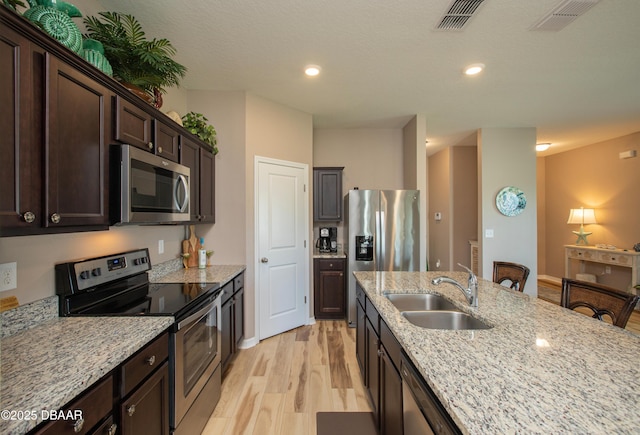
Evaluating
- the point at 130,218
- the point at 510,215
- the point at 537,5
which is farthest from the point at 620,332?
the point at 510,215

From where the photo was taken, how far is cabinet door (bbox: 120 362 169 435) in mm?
1122

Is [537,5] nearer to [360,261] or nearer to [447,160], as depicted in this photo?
[360,261]

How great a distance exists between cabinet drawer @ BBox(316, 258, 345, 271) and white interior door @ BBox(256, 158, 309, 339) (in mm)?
236

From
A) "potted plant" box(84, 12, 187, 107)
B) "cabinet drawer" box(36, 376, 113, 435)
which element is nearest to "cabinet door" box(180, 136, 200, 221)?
"potted plant" box(84, 12, 187, 107)

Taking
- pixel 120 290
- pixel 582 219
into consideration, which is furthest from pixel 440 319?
pixel 582 219

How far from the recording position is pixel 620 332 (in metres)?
1.22

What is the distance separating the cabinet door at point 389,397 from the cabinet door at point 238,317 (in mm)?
1546

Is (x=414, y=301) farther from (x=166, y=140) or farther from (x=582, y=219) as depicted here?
(x=582, y=219)

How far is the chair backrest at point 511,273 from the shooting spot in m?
2.16

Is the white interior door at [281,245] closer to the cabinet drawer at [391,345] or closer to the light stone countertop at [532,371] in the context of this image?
A: the cabinet drawer at [391,345]

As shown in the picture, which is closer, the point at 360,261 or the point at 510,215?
the point at 360,261

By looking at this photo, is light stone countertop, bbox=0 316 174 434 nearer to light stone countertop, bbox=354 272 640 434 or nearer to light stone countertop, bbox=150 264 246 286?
light stone countertop, bbox=150 264 246 286

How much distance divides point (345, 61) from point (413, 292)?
207 centimetres

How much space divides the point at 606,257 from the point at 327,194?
466cm
